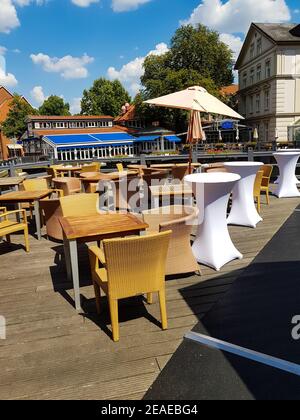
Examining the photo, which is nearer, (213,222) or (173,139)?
(213,222)

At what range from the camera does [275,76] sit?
103 ft

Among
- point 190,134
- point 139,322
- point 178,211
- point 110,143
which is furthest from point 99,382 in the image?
point 110,143

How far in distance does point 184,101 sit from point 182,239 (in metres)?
3.03

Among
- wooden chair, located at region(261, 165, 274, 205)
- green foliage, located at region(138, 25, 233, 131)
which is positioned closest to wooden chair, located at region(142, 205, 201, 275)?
wooden chair, located at region(261, 165, 274, 205)

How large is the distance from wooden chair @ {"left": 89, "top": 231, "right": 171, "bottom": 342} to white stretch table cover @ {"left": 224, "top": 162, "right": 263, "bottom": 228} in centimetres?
342

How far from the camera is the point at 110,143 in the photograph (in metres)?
41.4

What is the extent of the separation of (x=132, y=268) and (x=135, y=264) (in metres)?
0.04

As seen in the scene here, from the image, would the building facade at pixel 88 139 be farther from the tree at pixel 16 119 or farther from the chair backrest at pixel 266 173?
the chair backrest at pixel 266 173

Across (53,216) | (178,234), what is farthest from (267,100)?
(178,234)

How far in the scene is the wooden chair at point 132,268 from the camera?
8.36 feet

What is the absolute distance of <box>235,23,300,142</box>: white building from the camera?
3114 centimetres

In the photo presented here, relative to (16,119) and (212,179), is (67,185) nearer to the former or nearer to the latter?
(212,179)

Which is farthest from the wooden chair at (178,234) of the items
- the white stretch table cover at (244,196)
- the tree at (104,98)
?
the tree at (104,98)
